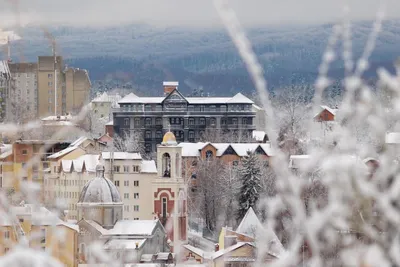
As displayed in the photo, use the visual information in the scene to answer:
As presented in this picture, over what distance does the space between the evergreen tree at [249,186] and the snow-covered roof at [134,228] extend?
3713 millimetres

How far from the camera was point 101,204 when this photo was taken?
28234 mm

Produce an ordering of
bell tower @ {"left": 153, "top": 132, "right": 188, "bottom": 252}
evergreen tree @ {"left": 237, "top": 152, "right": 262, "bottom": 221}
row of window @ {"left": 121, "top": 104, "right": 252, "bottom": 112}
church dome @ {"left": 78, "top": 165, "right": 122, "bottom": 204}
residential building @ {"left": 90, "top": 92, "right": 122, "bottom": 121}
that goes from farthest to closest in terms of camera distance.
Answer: residential building @ {"left": 90, "top": 92, "right": 122, "bottom": 121}
row of window @ {"left": 121, "top": 104, "right": 252, "bottom": 112}
evergreen tree @ {"left": 237, "top": 152, "right": 262, "bottom": 221}
bell tower @ {"left": 153, "top": 132, "right": 188, "bottom": 252}
church dome @ {"left": 78, "top": 165, "right": 122, "bottom": 204}

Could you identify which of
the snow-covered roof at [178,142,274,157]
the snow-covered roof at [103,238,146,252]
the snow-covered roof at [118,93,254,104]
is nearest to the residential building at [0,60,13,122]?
the snow-covered roof at [118,93,254,104]

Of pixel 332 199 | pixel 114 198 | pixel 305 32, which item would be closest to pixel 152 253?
pixel 114 198

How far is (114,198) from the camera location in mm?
28531

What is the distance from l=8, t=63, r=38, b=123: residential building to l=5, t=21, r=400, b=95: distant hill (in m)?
1.71

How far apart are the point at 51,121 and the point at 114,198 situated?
1842cm

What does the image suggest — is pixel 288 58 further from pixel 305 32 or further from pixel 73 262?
pixel 73 262

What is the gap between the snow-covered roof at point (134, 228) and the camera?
1037 inches

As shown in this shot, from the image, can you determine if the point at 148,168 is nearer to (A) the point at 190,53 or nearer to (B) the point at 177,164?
(B) the point at 177,164

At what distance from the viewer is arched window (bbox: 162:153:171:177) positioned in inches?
1242

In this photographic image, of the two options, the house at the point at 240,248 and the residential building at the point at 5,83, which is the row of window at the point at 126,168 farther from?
the residential building at the point at 5,83

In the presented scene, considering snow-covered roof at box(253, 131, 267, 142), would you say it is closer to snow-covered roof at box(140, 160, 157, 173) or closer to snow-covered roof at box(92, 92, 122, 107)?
snow-covered roof at box(140, 160, 157, 173)

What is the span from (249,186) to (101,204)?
5.35 metres
